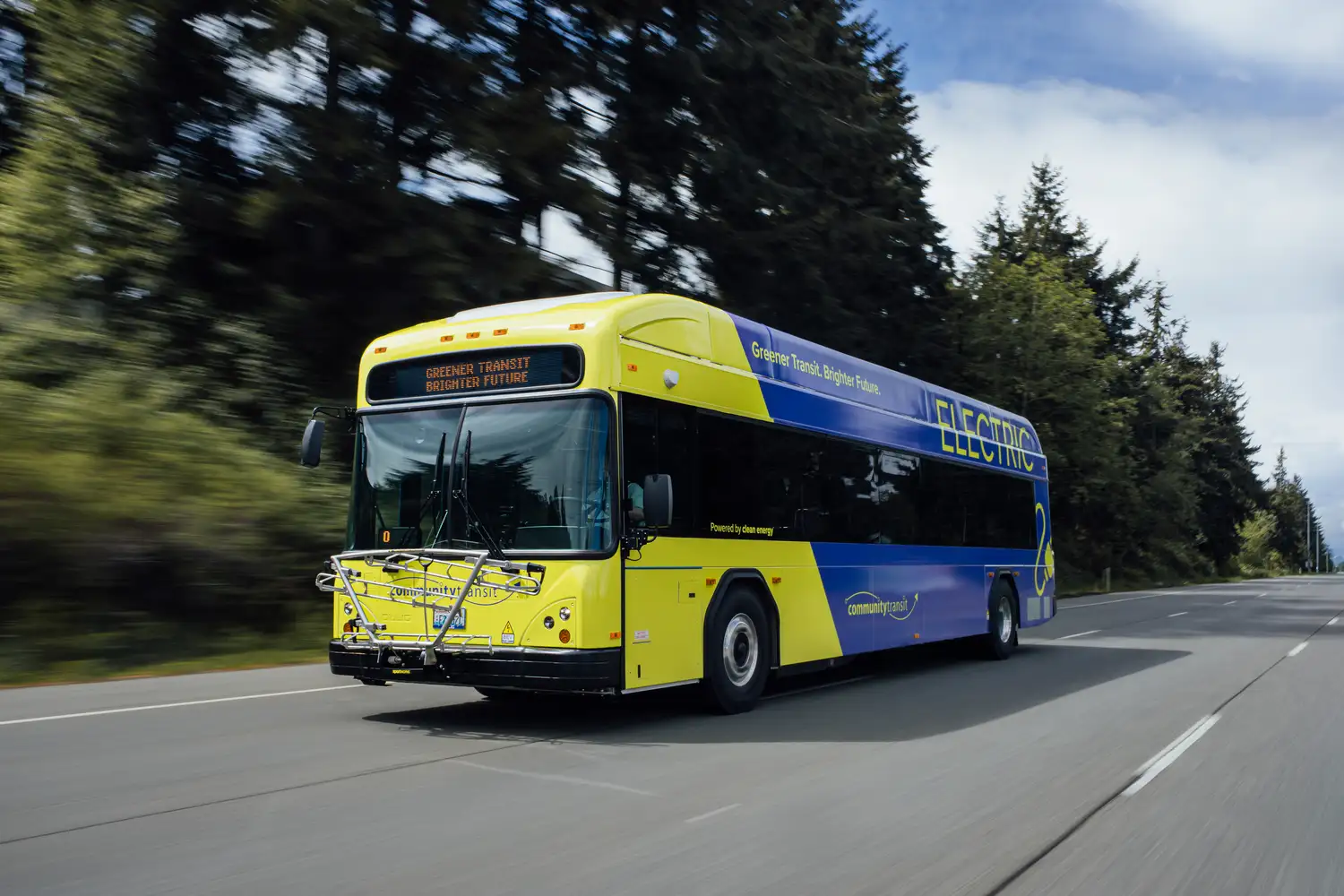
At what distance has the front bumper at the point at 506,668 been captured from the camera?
27.6 ft

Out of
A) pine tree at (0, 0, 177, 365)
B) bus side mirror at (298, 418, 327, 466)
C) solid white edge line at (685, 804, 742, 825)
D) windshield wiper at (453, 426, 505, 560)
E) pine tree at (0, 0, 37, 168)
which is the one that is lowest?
solid white edge line at (685, 804, 742, 825)

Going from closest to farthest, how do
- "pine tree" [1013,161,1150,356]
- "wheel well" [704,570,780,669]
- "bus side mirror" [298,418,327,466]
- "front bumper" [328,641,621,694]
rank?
"front bumper" [328,641,621,694] < "bus side mirror" [298,418,327,466] < "wheel well" [704,570,780,669] < "pine tree" [1013,161,1150,356]

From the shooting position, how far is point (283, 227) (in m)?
19.1

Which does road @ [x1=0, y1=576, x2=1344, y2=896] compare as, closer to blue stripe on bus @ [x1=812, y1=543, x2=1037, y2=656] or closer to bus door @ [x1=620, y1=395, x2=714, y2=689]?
bus door @ [x1=620, y1=395, x2=714, y2=689]

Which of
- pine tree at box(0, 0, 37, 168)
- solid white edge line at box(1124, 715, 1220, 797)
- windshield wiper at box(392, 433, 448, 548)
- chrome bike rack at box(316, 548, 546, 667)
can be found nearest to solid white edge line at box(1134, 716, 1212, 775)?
solid white edge line at box(1124, 715, 1220, 797)

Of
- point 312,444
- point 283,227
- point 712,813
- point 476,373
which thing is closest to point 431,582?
point 312,444

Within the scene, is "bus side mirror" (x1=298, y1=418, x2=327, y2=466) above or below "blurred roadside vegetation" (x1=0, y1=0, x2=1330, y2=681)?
below

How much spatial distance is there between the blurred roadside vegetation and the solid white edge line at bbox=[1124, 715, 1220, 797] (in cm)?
1002

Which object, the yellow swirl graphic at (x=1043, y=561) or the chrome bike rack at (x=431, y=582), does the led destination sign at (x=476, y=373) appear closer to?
the chrome bike rack at (x=431, y=582)

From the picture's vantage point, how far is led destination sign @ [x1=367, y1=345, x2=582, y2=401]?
896cm

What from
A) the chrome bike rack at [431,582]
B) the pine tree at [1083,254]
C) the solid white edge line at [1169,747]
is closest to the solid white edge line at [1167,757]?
the solid white edge line at [1169,747]

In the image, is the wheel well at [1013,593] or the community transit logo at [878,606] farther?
the wheel well at [1013,593]

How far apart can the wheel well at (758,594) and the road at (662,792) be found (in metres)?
0.64

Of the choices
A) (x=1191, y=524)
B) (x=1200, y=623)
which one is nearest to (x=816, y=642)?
(x=1200, y=623)
